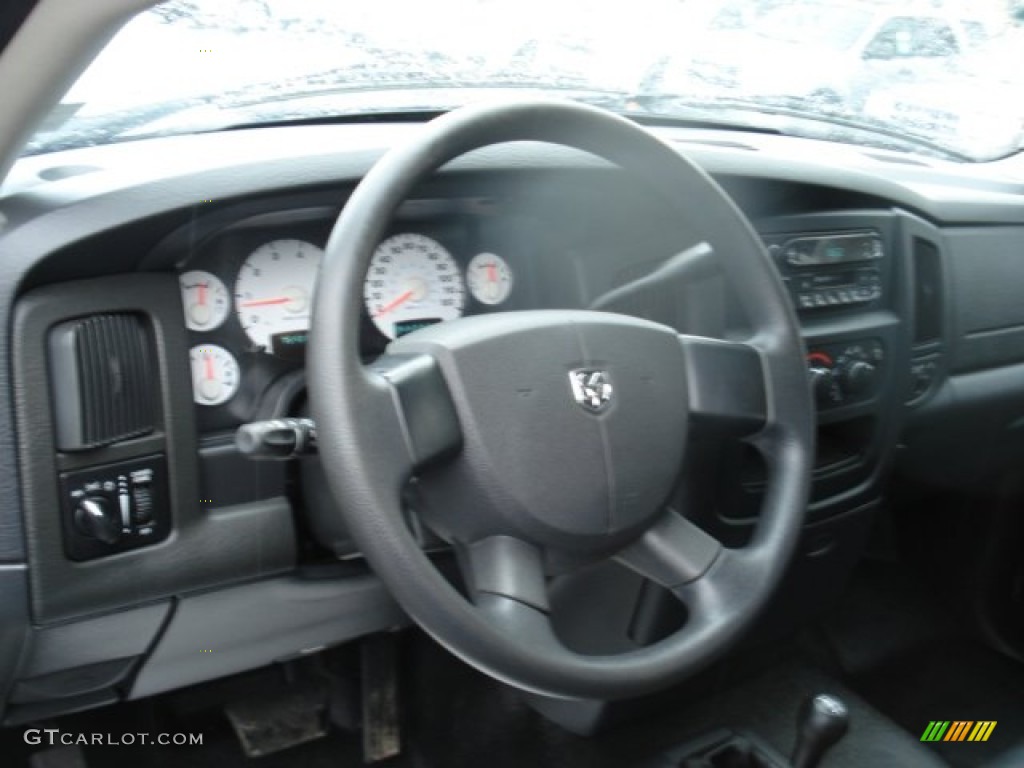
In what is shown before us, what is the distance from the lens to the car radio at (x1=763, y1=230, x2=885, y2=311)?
5.80 ft

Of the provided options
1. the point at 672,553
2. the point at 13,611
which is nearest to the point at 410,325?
the point at 672,553

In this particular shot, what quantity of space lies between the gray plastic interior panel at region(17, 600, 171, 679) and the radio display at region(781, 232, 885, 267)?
1067mm

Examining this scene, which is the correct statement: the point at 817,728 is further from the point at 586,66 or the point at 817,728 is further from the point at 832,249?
the point at 586,66

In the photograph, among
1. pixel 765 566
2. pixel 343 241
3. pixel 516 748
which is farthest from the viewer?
pixel 516 748

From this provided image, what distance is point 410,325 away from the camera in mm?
1528

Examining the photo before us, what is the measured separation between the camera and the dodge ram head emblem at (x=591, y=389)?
1.19 meters

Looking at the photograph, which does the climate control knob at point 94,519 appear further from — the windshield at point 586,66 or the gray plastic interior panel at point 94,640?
the windshield at point 586,66

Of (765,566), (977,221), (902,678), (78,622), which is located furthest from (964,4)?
→ (78,622)

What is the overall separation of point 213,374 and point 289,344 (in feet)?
0.34

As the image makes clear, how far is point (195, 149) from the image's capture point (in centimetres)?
142

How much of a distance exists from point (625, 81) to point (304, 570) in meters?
1.07

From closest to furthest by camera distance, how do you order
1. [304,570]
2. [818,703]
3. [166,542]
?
[166,542], [304,570], [818,703]

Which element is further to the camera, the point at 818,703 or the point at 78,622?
the point at 818,703

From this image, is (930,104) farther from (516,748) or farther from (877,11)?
(516,748)
